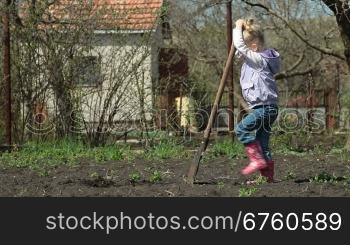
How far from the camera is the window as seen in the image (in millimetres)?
10879

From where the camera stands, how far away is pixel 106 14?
11.0 m

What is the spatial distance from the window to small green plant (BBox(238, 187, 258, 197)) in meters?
5.44

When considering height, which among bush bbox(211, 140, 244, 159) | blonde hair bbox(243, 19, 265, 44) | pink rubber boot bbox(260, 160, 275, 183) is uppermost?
blonde hair bbox(243, 19, 265, 44)

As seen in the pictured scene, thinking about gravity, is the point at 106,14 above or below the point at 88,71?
above

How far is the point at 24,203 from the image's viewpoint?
197 inches

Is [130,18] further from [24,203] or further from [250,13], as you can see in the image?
[24,203]

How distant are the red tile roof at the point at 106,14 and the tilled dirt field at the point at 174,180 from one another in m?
3.16

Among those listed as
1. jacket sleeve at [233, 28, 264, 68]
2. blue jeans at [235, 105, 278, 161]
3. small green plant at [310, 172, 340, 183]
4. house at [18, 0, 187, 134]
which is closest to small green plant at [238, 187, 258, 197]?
blue jeans at [235, 105, 278, 161]

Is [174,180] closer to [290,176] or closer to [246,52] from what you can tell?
[290,176]

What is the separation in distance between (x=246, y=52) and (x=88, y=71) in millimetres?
4935

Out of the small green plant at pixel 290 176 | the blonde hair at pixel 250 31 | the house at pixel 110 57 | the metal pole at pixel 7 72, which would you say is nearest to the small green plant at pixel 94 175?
the small green plant at pixel 290 176

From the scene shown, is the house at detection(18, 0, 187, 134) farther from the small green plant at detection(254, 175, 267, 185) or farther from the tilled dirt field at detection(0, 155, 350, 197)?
the small green plant at detection(254, 175, 267, 185)

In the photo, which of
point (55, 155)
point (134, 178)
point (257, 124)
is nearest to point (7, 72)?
point (55, 155)

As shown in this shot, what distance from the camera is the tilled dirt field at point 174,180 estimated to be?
5973mm
